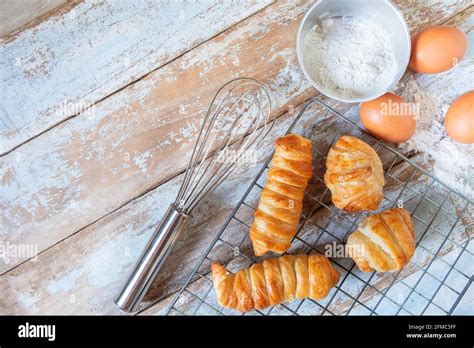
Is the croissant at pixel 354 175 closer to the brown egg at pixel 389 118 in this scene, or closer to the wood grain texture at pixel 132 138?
the brown egg at pixel 389 118

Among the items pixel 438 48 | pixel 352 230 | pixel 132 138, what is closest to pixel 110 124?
pixel 132 138

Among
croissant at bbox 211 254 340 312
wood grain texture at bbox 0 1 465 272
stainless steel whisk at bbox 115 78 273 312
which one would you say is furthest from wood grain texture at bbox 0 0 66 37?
croissant at bbox 211 254 340 312

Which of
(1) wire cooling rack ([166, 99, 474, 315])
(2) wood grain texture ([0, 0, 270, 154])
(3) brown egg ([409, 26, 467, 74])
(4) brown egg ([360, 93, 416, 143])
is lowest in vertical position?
(1) wire cooling rack ([166, 99, 474, 315])

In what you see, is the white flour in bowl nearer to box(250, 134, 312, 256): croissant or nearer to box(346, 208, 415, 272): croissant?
box(250, 134, 312, 256): croissant

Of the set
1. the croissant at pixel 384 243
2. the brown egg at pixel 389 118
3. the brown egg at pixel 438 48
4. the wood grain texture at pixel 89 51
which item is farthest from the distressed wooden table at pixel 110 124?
the croissant at pixel 384 243

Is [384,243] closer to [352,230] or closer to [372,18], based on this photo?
[352,230]
